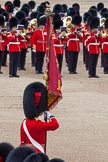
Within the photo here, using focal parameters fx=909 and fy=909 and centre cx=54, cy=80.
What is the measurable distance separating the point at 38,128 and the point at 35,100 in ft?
1.04

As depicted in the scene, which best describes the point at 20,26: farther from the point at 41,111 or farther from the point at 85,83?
the point at 41,111

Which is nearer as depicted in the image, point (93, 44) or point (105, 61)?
point (93, 44)

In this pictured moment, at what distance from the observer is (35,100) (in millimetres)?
9047

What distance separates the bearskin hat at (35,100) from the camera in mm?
8977

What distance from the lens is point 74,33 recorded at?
1906cm

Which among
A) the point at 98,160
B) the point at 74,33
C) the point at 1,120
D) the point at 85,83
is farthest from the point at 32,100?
the point at 74,33

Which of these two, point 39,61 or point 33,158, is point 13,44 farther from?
point 33,158

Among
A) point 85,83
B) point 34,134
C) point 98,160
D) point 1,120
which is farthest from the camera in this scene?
point 85,83

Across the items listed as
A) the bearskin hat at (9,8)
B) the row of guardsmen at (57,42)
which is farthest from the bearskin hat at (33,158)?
the bearskin hat at (9,8)

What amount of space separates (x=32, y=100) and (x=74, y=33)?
1010 centimetres

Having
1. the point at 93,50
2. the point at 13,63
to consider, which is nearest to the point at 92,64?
the point at 93,50

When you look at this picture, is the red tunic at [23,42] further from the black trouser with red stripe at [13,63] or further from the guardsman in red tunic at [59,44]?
the black trouser with red stripe at [13,63]

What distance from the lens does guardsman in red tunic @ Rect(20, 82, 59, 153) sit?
8.88 m

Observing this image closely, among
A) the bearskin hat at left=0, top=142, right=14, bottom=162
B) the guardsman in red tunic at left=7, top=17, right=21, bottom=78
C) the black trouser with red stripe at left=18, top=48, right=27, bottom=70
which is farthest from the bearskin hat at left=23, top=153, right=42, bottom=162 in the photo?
the black trouser with red stripe at left=18, top=48, right=27, bottom=70
